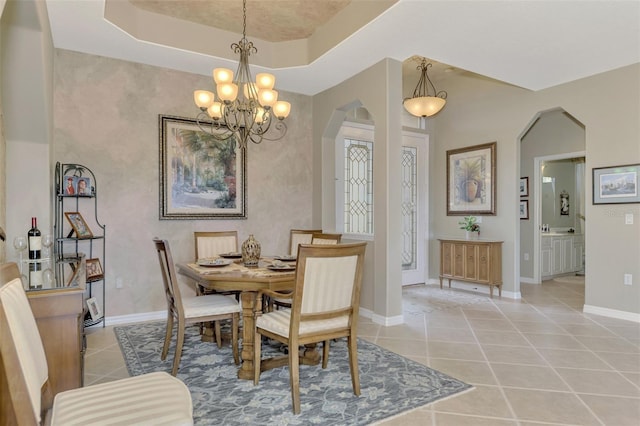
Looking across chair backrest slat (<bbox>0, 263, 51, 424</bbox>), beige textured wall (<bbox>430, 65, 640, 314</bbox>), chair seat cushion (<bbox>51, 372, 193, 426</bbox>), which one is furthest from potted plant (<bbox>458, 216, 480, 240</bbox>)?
chair backrest slat (<bbox>0, 263, 51, 424</bbox>)

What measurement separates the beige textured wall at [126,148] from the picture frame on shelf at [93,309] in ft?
0.64

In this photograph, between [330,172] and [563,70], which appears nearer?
[563,70]

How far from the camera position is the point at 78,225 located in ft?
12.0

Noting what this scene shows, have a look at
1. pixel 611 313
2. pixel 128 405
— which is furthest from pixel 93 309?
pixel 611 313

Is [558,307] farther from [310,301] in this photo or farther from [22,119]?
[22,119]

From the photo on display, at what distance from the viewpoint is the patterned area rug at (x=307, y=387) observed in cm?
215

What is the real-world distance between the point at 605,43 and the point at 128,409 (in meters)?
4.83

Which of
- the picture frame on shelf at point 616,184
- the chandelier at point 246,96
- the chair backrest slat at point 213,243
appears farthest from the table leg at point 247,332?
the picture frame on shelf at point 616,184

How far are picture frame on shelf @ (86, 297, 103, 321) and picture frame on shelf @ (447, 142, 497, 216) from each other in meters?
5.11

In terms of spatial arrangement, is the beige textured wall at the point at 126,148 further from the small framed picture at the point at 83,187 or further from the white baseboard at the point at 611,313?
the white baseboard at the point at 611,313

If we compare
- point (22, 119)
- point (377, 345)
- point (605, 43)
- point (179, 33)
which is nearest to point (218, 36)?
point (179, 33)

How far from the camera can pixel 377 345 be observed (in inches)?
131

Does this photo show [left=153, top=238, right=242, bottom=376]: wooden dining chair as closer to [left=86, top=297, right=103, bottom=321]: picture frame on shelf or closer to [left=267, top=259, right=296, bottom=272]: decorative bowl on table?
[left=267, top=259, right=296, bottom=272]: decorative bowl on table

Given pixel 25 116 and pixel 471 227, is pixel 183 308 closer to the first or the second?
pixel 25 116
